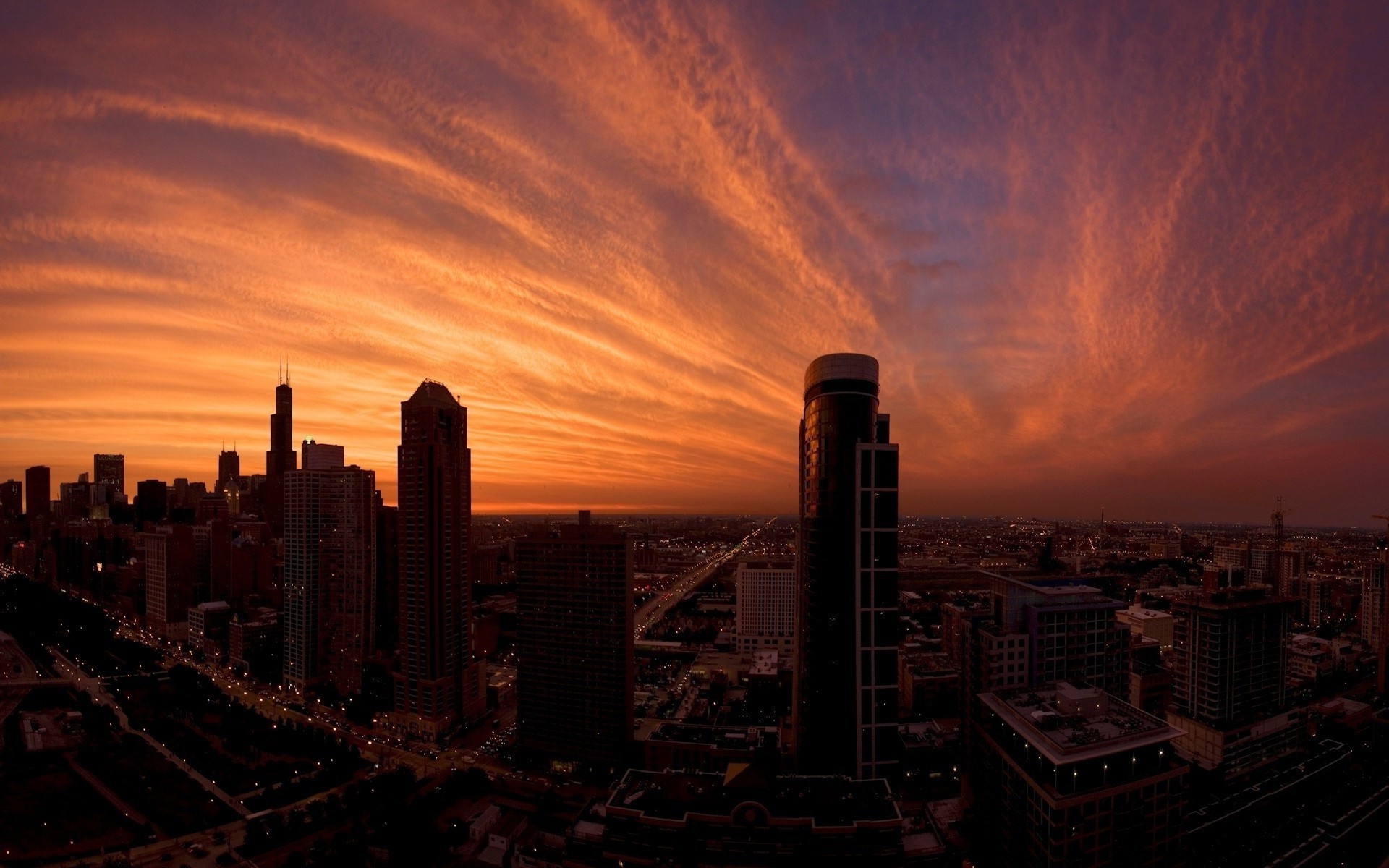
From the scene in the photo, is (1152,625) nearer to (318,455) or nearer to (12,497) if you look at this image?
(318,455)

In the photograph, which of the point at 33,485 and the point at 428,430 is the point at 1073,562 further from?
the point at 33,485

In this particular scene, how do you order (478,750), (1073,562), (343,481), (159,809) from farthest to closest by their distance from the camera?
1. (1073,562)
2. (343,481)
3. (478,750)
4. (159,809)

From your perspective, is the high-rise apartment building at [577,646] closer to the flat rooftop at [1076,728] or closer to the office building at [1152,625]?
the flat rooftop at [1076,728]

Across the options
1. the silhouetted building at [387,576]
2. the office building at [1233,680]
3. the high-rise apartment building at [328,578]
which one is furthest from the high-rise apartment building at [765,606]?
the silhouetted building at [387,576]

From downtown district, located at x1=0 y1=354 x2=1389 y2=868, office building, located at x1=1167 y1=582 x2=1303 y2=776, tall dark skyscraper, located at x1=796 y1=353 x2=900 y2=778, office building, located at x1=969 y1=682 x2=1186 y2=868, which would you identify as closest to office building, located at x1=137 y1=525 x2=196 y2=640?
downtown district, located at x1=0 y1=354 x2=1389 y2=868

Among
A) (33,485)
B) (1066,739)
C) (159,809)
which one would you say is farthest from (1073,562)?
(33,485)

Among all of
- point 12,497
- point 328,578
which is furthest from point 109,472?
point 328,578
